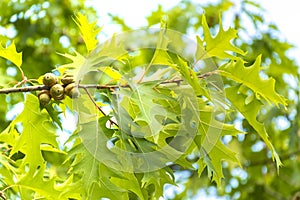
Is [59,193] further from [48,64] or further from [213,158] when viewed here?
[48,64]

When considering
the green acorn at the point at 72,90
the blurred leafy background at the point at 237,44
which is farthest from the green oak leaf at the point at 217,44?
the blurred leafy background at the point at 237,44

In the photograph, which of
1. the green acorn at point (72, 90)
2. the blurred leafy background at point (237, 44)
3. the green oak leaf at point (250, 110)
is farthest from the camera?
the blurred leafy background at point (237, 44)

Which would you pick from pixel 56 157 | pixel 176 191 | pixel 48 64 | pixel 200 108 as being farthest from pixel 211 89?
pixel 176 191

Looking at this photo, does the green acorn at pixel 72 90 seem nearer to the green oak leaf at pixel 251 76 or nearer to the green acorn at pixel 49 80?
the green acorn at pixel 49 80

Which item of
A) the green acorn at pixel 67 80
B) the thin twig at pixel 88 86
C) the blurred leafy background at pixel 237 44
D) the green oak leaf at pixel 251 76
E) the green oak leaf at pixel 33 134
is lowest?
the blurred leafy background at pixel 237 44

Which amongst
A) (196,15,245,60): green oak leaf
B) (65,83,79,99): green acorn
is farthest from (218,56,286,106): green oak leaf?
(65,83,79,99): green acorn

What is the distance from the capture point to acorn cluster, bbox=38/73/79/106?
1.64 meters

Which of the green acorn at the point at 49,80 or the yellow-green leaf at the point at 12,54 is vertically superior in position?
the green acorn at the point at 49,80

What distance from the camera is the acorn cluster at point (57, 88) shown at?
5.37 feet

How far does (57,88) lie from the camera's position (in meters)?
1.64

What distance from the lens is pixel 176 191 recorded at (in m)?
4.43

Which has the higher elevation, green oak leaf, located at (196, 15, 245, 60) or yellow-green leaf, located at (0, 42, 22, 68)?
green oak leaf, located at (196, 15, 245, 60)

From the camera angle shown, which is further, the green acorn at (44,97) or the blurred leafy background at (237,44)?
the blurred leafy background at (237,44)

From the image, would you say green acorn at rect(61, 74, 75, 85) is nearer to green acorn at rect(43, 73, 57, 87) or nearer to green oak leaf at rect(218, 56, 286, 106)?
green acorn at rect(43, 73, 57, 87)
